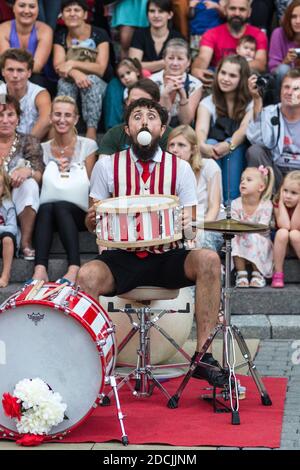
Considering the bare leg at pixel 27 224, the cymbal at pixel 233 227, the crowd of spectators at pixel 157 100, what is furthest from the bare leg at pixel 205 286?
the bare leg at pixel 27 224

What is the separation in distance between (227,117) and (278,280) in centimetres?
182

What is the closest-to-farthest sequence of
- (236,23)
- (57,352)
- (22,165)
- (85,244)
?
(57,352) → (22,165) → (85,244) → (236,23)

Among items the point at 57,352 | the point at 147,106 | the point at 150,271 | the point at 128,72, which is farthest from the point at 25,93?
the point at 57,352

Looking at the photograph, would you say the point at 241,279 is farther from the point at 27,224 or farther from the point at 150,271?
the point at 150,271

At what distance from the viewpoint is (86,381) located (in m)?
6.34

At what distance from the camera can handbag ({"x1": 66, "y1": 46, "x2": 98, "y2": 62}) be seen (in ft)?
35.9

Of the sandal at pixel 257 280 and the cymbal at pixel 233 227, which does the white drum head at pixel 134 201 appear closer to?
the cymbal at pixel 233 227

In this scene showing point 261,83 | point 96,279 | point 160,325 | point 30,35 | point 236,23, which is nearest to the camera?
point 96,279

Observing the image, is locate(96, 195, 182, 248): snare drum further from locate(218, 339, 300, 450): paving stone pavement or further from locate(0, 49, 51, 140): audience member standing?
locate(0, 49, 51, 140): audience member standing

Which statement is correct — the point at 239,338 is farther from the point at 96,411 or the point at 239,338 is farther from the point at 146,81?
the point at 146,81

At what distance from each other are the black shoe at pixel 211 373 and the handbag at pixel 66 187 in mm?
2649

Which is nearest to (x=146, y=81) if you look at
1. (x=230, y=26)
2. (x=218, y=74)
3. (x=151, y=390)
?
(x=218, y=74)

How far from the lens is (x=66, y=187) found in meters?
9.45

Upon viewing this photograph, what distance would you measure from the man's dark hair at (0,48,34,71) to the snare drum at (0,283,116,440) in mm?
4270
